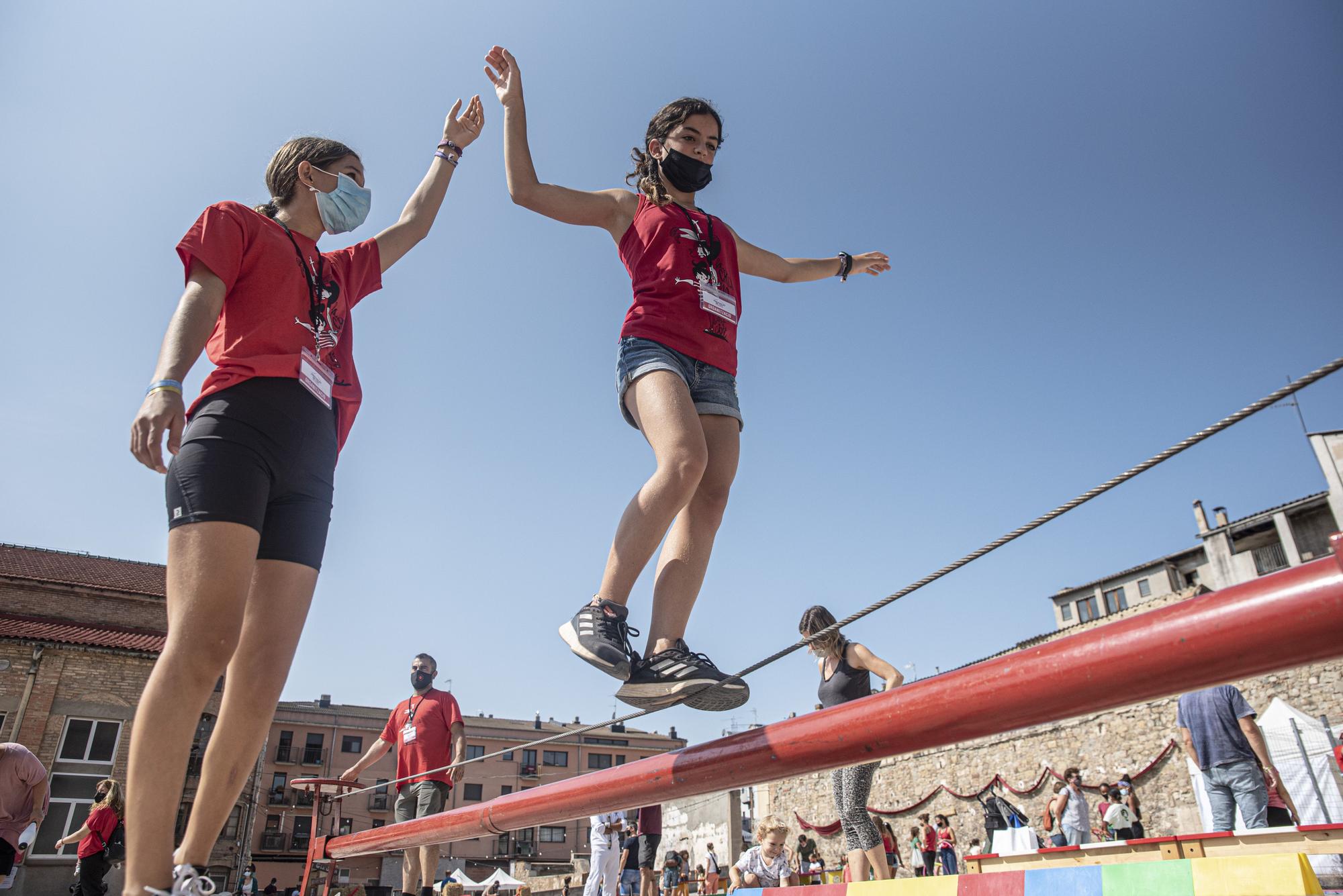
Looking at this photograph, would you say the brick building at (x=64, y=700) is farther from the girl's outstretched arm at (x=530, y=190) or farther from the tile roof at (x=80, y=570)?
the girl's outstretched arm at (x=530, y=190)

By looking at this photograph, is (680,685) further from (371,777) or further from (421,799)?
(371,777)

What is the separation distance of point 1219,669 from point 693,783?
130 cm

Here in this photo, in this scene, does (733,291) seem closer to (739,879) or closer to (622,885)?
(622,885)

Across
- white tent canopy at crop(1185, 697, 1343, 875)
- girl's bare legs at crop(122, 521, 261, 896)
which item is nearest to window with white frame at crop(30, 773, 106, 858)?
girl's bare legs at crop(122, 521, 261, 896)

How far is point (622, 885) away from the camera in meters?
11.5

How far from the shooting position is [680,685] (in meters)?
2.03

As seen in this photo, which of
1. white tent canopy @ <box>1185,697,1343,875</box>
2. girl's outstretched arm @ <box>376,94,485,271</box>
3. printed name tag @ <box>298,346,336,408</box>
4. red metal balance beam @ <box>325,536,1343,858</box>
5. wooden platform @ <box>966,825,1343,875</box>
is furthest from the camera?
white tent canopy @ <box>1185,697,1343,875</box>

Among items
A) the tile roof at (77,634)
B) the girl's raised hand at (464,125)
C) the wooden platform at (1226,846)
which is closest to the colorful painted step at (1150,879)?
the wooden platform at (1226,846)

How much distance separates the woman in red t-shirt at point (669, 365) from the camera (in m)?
2.18

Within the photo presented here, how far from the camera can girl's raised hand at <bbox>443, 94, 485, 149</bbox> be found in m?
3.37

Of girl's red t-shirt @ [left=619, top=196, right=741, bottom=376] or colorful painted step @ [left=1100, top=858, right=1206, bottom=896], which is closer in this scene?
colorful painted step @ [left=1100, top=858, right=1206, bottom=896]

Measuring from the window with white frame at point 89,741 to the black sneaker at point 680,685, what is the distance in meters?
26.5

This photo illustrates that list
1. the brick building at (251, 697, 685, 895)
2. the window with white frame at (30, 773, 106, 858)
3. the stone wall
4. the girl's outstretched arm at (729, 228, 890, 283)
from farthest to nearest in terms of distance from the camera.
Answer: the brick building at (251, 697, 685, 895) < the window with white frame at (30, 773, 106, 858) < the stone wall < the girl's outstretched arm at (729, 228, 890, 283)

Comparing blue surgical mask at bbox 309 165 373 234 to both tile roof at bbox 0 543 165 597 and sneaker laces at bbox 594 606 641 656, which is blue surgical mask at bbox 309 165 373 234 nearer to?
sneaker laces at bbox 594 606 641 656
